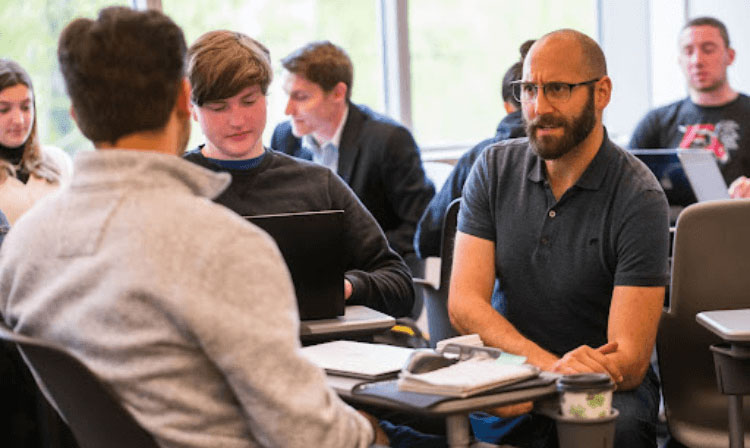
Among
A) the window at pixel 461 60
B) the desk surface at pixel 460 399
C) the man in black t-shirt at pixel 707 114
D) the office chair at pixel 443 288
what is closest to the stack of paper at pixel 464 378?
the desk surface at pixel 460 399

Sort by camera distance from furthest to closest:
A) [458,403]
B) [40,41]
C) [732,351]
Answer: [40,41] < [732,351] < [458,403]

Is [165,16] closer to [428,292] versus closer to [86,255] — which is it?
[86,255]

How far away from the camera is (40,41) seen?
511cm

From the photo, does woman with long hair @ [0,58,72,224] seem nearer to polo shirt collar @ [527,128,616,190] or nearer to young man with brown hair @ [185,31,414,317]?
young man with brown hair @ [185,31,414,317]

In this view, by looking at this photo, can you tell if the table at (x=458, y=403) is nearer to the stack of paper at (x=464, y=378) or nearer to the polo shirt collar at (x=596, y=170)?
the stack of paper at (x=464, y=378)

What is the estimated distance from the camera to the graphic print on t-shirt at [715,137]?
506 cm

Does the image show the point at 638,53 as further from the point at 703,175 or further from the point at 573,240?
the point at 573,240

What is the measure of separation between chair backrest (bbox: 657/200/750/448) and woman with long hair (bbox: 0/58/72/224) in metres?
2.66

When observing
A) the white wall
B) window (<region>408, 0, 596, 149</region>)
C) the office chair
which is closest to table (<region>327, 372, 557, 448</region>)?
the office chair

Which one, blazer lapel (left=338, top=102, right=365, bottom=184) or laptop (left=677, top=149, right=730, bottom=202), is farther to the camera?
blazer lapel (left=338, top=102, right=365, bottom=184)

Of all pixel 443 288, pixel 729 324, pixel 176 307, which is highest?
pixel 176 307

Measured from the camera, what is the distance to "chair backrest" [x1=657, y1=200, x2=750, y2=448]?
2609 millimetres

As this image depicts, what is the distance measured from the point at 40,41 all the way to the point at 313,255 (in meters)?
3.38

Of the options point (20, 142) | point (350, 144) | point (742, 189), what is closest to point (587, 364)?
point (350, 144)
